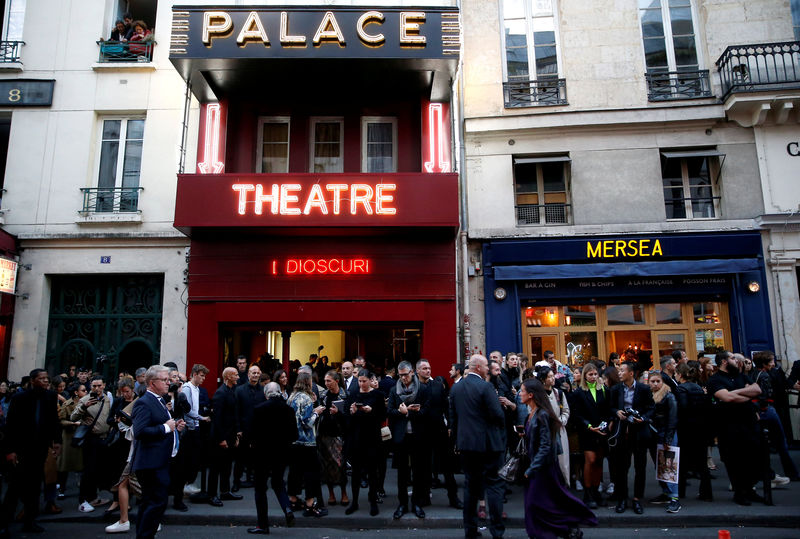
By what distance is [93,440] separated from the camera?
7762 mm

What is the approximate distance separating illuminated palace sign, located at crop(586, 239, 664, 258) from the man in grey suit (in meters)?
7.18

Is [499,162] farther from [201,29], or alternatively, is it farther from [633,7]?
[201,29]

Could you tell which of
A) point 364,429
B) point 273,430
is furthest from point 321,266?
point 273,430

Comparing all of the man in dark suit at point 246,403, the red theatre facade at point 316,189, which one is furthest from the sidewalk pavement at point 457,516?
the red theatre facade at point 316,189

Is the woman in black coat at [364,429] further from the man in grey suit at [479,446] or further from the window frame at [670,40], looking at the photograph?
the window frame at [670,40]

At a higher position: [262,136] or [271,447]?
→ [262,136]

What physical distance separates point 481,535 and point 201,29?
1136 cm

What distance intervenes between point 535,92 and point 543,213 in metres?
3.16

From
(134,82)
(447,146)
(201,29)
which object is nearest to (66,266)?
(134,82)

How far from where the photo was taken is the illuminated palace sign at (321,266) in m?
12.4

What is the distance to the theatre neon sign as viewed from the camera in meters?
11.8

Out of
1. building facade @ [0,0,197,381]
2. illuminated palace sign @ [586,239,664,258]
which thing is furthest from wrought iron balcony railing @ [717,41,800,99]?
building facade @ [0,0,197,381]

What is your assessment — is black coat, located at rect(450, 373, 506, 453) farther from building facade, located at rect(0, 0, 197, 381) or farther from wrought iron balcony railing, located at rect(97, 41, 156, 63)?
wrought iron balcony railing, located at rect(97, 41, 156, 63)

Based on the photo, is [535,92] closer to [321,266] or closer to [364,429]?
[321,266]
